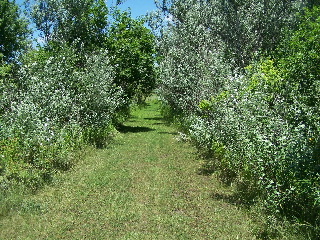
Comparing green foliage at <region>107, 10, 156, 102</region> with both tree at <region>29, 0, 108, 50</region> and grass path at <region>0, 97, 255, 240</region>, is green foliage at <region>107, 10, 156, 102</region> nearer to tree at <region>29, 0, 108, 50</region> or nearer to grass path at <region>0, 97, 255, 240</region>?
tree at <region>29, 0, 108, 50</region>

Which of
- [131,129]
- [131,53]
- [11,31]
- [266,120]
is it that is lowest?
[131,129]

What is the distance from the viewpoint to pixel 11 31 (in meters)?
30.8

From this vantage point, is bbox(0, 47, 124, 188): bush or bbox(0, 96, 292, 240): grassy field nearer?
bbox(0, 96, 292, 240): grassy field

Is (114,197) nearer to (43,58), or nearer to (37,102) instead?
(37,102)

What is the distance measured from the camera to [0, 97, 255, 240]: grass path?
721cm

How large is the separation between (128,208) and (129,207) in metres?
0.07

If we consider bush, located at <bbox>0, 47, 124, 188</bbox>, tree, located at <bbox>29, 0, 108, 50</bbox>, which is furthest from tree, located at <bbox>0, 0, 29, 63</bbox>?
bush, located at <bbox>0, 47, 124, 188</bbox>

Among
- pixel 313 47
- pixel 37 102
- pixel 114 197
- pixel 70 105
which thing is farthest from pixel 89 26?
pixel 313 47

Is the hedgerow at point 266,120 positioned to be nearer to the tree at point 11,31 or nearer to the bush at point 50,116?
the bush at point 50,116

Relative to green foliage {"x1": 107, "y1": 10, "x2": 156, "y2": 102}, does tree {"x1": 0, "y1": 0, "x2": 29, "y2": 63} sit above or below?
above

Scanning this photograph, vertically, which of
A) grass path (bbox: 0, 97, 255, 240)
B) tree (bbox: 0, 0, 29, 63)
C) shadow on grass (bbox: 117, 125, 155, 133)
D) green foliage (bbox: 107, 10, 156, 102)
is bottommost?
grass path (bbox: 0, 97, 255, 240)

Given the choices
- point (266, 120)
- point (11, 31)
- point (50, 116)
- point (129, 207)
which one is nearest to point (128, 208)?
point (129, 207)

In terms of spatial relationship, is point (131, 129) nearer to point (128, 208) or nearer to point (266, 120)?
point (128, 208)

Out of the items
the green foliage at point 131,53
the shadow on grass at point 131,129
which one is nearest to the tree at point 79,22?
the green foliage at point 131,53
